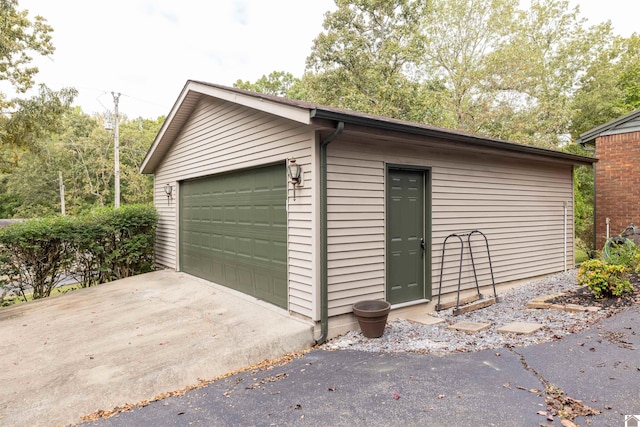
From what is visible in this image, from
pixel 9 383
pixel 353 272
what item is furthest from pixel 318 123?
pixel 9 383

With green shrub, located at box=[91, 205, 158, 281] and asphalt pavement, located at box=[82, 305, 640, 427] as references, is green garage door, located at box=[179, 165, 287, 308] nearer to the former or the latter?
green shrub, located at box=[91, 205, 158, 281]

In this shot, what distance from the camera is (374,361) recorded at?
12.2ft

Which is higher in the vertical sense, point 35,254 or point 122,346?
point 35,254

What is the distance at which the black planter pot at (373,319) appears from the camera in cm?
428

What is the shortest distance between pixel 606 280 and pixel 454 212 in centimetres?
226

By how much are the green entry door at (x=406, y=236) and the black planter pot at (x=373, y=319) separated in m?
0.70

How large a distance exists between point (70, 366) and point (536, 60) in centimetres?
2031

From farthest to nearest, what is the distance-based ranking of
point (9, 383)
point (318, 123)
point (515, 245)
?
point (515, 245)
point (318, 123)
point (9, 383)

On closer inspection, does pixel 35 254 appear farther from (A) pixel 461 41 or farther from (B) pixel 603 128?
(A) pixel 461 41

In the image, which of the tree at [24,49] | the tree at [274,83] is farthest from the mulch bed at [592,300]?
the tree at [274,83]

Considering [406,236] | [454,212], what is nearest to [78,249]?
[406,236]

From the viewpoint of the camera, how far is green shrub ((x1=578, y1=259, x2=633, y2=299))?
529 cm

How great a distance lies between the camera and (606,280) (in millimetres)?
5277

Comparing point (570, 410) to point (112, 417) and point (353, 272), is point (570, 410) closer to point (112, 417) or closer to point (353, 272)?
point (353, 272)
